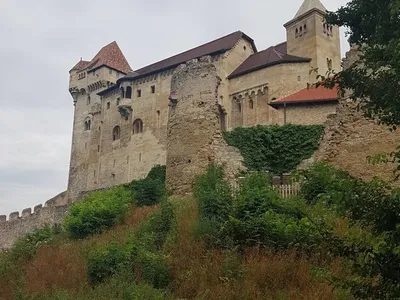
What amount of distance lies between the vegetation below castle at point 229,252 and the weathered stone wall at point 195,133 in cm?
81

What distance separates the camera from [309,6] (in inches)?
1745

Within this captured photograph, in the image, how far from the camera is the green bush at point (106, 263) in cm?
1493

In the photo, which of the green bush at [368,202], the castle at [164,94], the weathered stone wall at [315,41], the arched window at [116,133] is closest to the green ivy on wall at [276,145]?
Result: the castle at [164,94]

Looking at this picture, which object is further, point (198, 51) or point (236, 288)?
point (198, 51)

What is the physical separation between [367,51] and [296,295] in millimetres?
5469

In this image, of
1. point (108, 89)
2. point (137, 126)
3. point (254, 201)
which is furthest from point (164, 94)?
point (254, 201)

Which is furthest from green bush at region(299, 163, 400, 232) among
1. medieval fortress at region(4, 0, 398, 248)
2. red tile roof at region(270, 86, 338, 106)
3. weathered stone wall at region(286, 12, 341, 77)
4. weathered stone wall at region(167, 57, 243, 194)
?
weathered stone wall at region(286, 12, 341, 77)

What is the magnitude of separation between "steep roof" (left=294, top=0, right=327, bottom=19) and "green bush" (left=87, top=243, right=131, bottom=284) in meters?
33.3

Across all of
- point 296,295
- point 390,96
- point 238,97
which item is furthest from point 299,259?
→ point 238,97

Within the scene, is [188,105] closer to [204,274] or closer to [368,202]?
[204,274]

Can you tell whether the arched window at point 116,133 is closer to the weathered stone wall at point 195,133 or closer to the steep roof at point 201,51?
the steep roof at point 201,51

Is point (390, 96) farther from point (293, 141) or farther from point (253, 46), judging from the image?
point (253, 46)

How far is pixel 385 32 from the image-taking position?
9867 millimetres

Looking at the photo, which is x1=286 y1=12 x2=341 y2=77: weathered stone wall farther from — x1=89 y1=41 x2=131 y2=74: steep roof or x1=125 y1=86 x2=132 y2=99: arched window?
x1=89 y1=41 x2=131 y2=74: steep roof
